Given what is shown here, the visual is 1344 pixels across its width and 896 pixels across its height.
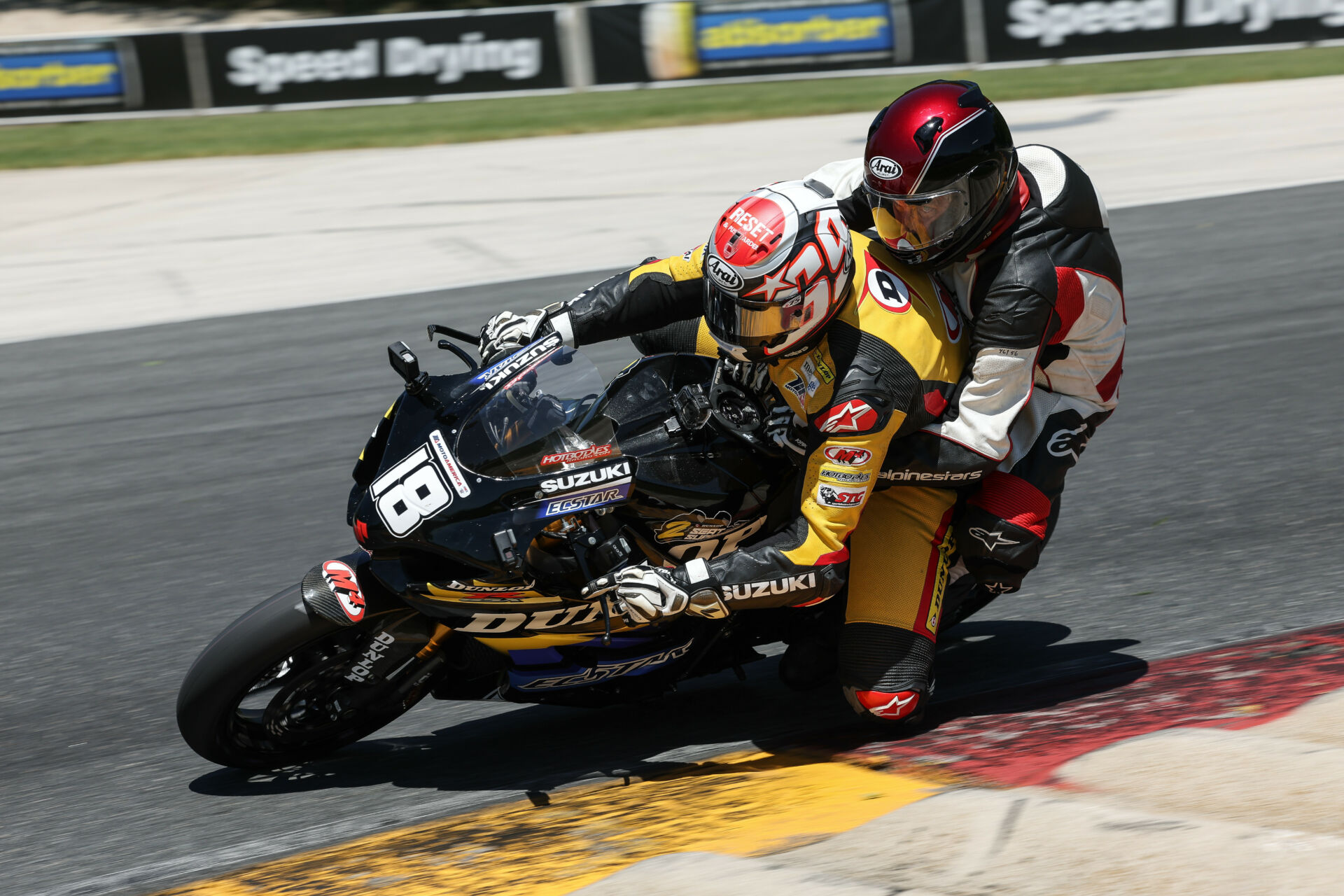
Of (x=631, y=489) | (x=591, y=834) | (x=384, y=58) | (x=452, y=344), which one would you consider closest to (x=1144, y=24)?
(x=384, y=58)

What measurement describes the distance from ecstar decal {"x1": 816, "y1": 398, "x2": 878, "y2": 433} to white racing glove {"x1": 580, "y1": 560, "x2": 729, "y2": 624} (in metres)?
0.59

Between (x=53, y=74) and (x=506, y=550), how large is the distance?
19797 mm

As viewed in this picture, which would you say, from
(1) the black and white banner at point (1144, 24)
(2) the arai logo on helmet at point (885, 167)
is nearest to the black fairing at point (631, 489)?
(2) the arai logo on helmet at point (885, 167)

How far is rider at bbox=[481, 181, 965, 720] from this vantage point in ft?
12.0

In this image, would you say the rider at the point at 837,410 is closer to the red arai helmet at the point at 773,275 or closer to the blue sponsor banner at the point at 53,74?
the red arai helmet at the point at 773,275

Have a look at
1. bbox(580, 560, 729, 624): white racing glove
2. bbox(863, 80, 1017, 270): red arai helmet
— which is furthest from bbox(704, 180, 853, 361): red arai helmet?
bbox(580, 560, 729, 624): white racing glove

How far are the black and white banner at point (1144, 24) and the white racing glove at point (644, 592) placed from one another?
61.9ft

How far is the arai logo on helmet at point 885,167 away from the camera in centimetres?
383

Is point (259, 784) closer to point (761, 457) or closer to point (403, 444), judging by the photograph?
point (403, 444)

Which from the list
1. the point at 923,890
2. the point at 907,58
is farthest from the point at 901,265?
the point at 907,58

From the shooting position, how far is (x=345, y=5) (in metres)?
38.6

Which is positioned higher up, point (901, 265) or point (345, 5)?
point (345, 5)

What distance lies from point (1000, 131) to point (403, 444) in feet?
6.20

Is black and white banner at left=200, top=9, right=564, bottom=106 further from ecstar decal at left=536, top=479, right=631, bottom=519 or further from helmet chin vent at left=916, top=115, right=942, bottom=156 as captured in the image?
ecstar decal at left=536, top=479, right=631, bottom=519
